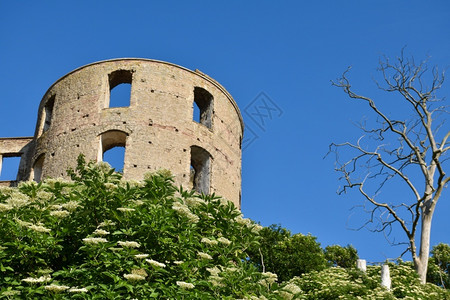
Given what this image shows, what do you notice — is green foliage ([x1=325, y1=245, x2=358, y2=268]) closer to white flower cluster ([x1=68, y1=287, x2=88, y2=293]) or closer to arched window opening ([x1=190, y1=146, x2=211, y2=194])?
arched window opening ([x1=190, y1=146, x2=211, y2=194])

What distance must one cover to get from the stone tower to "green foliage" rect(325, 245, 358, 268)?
6.56 metres

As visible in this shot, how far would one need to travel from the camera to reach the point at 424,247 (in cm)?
1570

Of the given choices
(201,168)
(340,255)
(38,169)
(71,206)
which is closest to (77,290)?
(71,206)

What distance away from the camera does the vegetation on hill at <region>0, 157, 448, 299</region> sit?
6609mm

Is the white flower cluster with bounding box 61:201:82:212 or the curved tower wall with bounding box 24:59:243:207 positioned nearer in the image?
the white flower cluster with bounding box 61:201:82:212

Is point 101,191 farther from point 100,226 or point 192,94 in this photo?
point 192,94

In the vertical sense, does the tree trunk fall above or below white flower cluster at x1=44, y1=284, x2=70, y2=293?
above

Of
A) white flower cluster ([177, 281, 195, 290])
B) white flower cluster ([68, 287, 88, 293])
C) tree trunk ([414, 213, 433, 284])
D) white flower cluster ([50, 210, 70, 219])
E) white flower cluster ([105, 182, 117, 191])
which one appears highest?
tree trunk ([414, 213, 433, 284])

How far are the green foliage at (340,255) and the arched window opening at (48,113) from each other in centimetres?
1234

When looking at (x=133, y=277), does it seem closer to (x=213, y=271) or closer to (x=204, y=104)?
(x=213, y=271)

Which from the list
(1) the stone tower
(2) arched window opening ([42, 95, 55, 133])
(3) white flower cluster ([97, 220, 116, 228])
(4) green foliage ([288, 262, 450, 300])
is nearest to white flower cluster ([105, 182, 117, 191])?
(3) white flower cluster ([97, 220, 116, 228])

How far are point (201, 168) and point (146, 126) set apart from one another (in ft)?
7.89

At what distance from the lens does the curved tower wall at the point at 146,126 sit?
17.7 metres

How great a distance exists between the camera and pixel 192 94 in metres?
19.3
